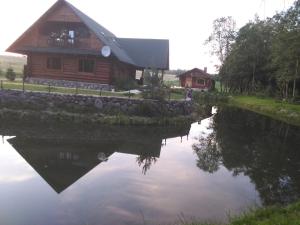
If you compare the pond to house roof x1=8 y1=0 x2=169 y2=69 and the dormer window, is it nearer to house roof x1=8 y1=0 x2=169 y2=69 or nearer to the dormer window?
the dormer window

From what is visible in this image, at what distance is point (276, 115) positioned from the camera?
30.6 m

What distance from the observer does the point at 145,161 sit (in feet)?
41.3

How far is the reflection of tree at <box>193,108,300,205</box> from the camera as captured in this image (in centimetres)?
1026

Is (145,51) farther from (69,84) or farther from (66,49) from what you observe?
(69,84)

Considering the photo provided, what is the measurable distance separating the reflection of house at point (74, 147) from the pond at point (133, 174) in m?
0.04

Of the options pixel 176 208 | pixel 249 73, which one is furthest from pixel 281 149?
pixel 249 73

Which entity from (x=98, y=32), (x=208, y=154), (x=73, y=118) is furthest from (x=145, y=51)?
(x=208, y=154)

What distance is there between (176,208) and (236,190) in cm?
255

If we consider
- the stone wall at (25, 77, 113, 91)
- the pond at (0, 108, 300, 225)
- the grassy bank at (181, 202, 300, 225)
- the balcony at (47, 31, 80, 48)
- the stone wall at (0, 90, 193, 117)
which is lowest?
the pond at (0, 108, 300, 225)

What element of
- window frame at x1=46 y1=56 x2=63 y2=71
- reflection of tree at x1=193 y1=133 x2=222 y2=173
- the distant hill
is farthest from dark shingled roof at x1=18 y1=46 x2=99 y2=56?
the distant hill

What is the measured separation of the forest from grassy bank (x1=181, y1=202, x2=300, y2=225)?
29707 mm

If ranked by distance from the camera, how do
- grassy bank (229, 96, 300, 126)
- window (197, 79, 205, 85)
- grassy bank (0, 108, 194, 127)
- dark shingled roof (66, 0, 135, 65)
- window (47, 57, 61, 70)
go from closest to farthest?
grassy bank (0, 108, 194, 127) < grassy bank (229, 96, 300, 126) < dark shingled roof (66, 0, 135, 65) < window (47, 57, 61, 70) < window (197, 79, 205, 85)

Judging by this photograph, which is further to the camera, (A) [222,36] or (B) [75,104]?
(A) [222,36]

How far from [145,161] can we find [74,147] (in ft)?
10.5
